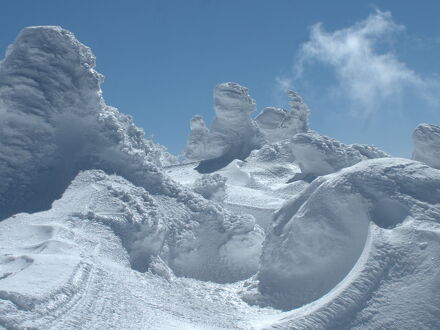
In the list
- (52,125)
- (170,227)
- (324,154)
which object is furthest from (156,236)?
(324,154)

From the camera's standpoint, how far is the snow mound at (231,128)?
2544 centimetres

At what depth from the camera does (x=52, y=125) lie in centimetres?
1130

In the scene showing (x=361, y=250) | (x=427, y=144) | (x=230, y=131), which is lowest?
(x=361, y=250)

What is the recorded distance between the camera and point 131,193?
1081 centimetres

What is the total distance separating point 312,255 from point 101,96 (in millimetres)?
5437

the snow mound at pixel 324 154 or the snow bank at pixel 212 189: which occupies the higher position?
the snow mound at pixel 324 154

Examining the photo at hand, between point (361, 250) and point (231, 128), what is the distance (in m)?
17.0

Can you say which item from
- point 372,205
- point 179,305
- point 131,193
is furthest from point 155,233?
point 372,205

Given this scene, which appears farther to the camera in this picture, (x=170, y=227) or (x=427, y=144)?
(x=427, y=144)

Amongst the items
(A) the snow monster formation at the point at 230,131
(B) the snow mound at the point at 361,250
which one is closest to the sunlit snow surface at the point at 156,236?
(B) the snow mound at the point at 361,250

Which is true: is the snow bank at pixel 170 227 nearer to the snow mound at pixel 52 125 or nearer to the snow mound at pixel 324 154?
the snow mound at pixel 52 125

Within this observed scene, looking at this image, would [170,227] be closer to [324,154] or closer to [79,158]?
[79,158]

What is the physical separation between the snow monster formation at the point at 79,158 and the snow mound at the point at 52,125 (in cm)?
2

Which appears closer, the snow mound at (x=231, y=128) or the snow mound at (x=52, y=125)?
the snow mound at (x=52, y=125)
